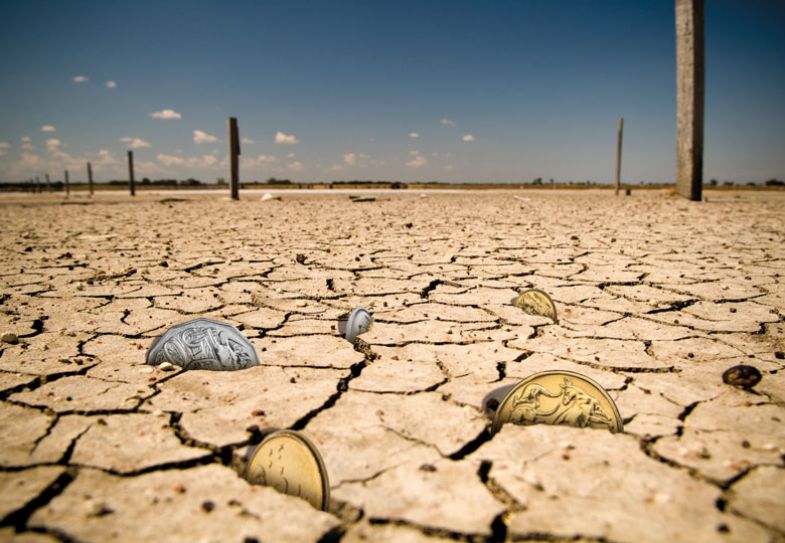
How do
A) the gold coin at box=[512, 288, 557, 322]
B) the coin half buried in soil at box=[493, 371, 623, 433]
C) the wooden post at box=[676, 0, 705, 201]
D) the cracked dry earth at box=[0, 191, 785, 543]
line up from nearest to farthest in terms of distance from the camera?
the cracked dry earth at box=[0, 191, 785, 543]
the coin half buried in soil at box=[493, 371, 623, 433]
the gold coin at box=[512, 288, 557, 322]
the wooden post at box=[676, 0, 705, 201]

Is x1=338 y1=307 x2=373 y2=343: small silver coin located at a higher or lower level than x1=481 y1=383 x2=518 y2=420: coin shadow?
higher

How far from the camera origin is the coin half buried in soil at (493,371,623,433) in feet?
3.67

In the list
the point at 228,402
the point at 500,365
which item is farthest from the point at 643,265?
the point at 228,402

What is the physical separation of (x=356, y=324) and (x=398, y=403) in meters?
0.56

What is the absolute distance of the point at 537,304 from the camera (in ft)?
6.88

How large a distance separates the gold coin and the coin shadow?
74cm

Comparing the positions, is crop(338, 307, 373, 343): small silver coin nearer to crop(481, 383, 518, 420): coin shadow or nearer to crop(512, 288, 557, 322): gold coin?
crop(481, 383, 518, 420): coin shadow

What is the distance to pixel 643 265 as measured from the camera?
3.06 meters

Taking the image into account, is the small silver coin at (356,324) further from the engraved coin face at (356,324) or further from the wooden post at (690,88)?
the wooden post at (690,88)

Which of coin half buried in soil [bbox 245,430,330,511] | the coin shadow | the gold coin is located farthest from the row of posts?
coin half buried in soil [bbox 245,430,330,511]

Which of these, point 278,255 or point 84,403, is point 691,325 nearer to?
point 84,403

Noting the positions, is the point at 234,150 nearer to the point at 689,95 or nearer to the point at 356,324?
the point at 689,95

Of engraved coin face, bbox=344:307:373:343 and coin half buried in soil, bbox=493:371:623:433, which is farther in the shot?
engraved coin face, bbox=344:307:373:343

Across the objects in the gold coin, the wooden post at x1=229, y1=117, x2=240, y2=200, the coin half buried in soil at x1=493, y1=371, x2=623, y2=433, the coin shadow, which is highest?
the wooden post at x1=229, y1=117, x2=240, y2=200
